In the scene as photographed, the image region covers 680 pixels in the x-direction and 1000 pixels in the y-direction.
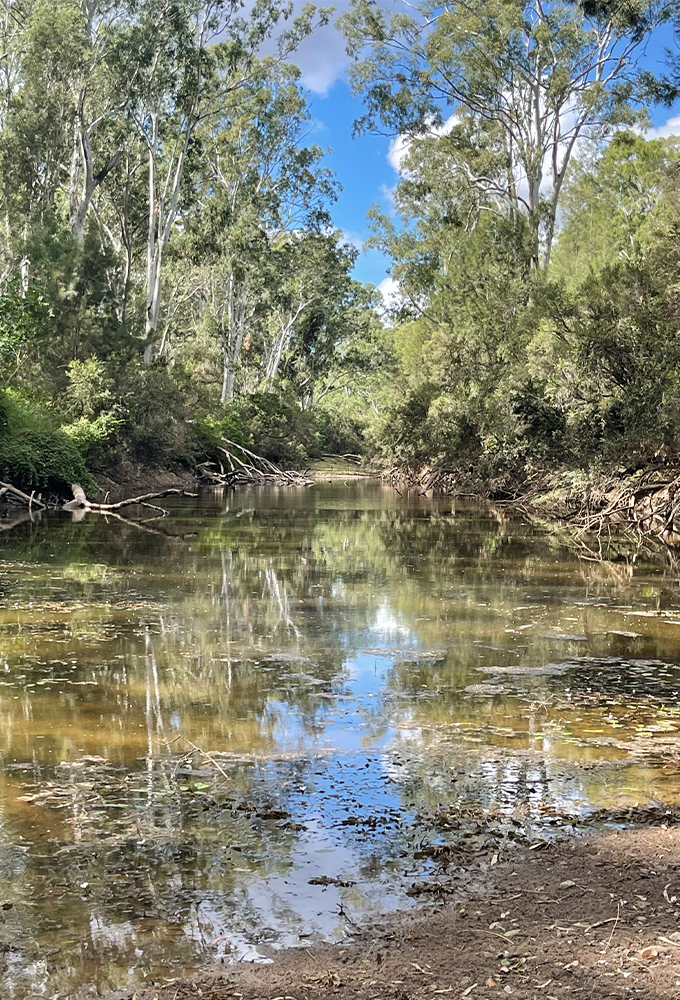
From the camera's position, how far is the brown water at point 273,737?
12.4ft

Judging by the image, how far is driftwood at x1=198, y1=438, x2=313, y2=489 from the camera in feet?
124

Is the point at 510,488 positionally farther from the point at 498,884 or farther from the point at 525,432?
the point at 498,884

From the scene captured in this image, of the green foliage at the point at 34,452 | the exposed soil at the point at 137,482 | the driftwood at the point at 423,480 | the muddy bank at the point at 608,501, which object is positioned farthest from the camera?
the driftwood at the point at 423,480

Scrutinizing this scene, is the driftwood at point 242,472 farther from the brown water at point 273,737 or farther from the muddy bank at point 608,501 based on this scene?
the brown water at point 273,737

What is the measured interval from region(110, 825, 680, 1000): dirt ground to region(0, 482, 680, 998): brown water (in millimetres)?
177

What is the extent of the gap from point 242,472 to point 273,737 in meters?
33.7

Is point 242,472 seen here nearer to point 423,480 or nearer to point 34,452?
point 423,480

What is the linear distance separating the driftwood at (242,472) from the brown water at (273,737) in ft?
78.5

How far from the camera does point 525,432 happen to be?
1024 inches

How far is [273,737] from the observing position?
6.18m

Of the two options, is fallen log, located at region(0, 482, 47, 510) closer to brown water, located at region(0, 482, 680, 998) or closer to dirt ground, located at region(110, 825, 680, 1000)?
brown water, located at region(0, 482, 680, 998)

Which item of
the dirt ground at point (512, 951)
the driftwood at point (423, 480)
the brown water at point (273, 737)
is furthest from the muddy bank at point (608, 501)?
the dirt ground at point (512, 951)

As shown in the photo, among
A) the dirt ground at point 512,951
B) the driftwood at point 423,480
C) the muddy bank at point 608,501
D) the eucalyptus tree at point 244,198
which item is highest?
the eucalyptus tree at point 244,198

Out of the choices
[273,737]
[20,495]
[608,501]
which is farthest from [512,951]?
[20,495]
